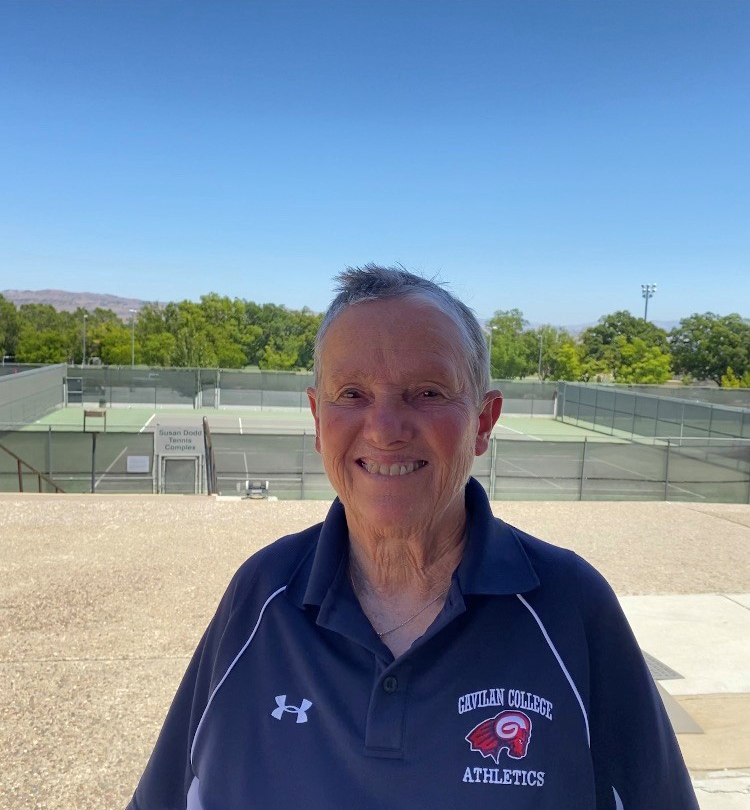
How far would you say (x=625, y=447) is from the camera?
19797 millimetres

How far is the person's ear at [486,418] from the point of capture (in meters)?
2.00

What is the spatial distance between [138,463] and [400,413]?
58.0 ft

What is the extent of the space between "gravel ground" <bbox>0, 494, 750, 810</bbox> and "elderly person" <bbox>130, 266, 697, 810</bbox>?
365 centimetres

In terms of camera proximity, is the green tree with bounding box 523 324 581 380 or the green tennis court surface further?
the green tree with bounding box 523 324 581 380

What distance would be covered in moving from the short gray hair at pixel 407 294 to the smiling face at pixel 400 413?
0.02 meters

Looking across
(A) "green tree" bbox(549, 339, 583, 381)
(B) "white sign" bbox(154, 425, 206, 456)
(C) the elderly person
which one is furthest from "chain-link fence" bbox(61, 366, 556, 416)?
(C) the elderly person

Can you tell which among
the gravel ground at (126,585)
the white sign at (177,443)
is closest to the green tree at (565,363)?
the gravel ground at (126,585)

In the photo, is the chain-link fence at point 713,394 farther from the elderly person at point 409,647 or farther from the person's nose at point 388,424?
the person's nose at point 388,424

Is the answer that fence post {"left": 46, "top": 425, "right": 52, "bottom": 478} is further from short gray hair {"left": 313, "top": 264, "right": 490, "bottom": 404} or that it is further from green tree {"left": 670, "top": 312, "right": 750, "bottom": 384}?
green tree {"left": 670, "top": 312, "right": 750, "bottom": 384}

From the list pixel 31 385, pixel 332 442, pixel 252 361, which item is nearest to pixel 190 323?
pixel 252 361

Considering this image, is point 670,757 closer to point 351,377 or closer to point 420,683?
point 420,683

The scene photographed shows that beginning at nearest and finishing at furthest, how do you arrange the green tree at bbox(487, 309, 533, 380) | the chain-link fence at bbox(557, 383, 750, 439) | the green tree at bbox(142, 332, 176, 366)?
the chain-link fence at bbox(557, 383, 750, 439) → the green tree at bbox(487, 309, 533, 380) → the green tree at bbox(142, 332, 176, 366)

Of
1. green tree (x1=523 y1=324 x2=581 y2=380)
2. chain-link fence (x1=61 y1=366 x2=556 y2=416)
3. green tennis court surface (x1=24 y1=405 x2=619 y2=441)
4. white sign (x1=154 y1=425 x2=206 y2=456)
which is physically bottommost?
green tennis court surface (x1=24 y1=405 x2=619 y2=441)

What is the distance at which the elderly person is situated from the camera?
63.4 inches
